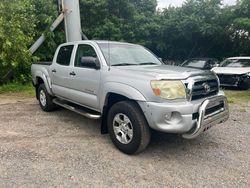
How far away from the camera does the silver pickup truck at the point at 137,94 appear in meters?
3.63

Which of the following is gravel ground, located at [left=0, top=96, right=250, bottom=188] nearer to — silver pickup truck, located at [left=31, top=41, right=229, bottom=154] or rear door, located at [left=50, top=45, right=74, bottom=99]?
silver pickup truck, located at [left=31, top=41, right=229, bottom=154]

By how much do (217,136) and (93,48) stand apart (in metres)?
2.86

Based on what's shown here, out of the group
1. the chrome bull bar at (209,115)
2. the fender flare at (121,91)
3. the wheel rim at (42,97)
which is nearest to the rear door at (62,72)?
the wheel rim at (42,97)

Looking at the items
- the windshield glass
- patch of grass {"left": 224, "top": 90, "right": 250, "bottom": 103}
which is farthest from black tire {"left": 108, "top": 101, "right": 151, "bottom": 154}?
the windshield glass

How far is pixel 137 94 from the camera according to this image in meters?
3.79

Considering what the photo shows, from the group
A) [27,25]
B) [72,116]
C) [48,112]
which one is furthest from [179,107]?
[27,25]

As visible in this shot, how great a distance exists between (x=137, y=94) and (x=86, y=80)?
55.5 inches

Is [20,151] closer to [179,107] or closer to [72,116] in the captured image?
[72,116]

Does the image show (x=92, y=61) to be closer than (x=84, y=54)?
Yes

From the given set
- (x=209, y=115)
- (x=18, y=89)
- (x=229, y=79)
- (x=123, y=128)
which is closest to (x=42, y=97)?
(x=123, y=128)

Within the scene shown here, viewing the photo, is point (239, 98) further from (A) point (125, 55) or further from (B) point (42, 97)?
(B) point (42, 97)

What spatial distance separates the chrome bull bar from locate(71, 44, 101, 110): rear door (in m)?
1.77

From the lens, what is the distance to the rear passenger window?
5660 mm

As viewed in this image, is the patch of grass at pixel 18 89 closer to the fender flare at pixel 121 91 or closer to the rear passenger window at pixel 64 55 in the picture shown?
the rear passenger window at pixel 64 55
